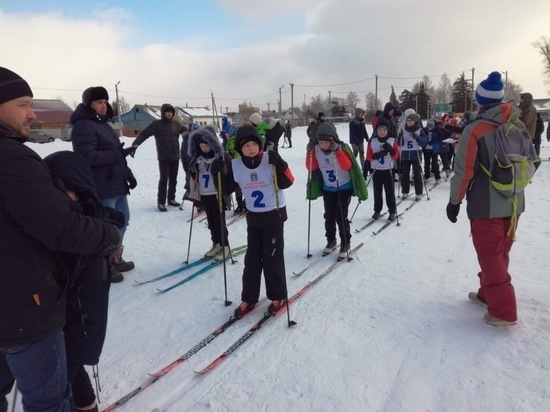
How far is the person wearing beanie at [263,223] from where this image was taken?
12.0ft

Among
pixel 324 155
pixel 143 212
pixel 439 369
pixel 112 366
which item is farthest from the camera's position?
pixel 143 212

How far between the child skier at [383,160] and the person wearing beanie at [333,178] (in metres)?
2.03

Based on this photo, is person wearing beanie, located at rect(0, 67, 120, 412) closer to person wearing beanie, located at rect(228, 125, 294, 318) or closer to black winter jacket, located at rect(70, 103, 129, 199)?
person wearing beanie, located at rect(228, 125, 294, 318)

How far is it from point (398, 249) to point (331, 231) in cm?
99

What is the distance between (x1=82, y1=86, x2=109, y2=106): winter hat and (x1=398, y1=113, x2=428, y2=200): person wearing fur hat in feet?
22.2

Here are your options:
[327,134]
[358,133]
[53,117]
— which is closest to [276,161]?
[327,134]

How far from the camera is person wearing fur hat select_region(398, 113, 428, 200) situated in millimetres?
8727

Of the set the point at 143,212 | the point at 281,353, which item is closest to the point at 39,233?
the point at 281,353

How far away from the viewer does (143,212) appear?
26.8 feet

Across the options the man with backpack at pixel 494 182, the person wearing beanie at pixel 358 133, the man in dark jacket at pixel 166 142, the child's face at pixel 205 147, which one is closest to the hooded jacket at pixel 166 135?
the man in dark jacket at pixel 166 142

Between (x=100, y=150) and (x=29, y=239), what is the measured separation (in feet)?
9.56

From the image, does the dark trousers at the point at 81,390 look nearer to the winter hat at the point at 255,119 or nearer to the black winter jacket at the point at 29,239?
the black winter jacket at the point at 29,239

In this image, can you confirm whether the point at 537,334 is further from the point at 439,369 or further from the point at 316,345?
the point at 316,345

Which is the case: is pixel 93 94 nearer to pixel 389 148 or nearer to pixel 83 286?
pixel 83 286
